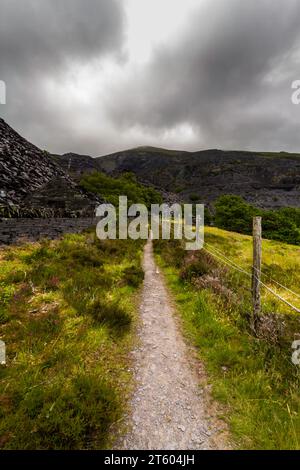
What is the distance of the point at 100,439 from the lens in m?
3.23

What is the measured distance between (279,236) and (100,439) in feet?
198

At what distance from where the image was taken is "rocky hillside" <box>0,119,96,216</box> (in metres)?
17.8

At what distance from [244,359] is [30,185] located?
22.9 meters

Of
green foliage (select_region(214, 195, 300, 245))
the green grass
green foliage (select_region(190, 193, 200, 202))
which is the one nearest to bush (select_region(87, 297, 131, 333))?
the green grass

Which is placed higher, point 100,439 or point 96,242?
point 96,242

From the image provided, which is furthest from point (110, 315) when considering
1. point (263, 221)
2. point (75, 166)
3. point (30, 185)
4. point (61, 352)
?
point (75, 166)

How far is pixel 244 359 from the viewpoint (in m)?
5.06

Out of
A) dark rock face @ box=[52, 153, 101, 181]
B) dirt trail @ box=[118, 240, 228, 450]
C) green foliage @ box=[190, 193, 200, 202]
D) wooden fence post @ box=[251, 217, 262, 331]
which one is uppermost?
dark rock face @ box=[52, 153, 101, 181]

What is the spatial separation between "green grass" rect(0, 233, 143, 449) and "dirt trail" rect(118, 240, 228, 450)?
0.34 metres

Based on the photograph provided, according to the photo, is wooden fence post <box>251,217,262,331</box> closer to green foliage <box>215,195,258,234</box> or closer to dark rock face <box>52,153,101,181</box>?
green foliage <box>215,195,258,234</box>

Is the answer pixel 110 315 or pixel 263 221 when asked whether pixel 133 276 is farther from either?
pixel 263 221

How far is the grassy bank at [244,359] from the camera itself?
11.5 feet
